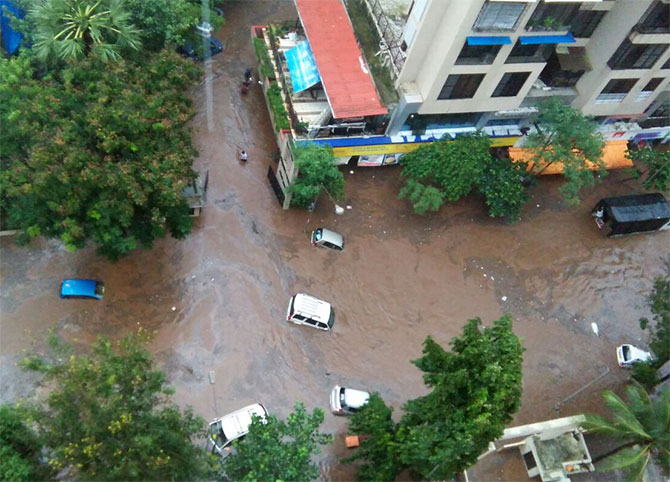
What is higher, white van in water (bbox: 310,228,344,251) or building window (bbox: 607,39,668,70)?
building window (bbox: 607,39,668,70)

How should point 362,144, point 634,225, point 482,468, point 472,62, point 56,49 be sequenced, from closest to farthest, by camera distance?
point 56,49 → point 482,468 → point 472,62 → point 362,144 → point 634,225

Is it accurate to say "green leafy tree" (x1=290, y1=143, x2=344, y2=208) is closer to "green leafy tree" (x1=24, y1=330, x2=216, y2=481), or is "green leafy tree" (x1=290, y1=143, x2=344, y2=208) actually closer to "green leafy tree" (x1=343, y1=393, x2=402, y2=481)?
"green leafy tree" (x1=343, y1=393, x2=402, y2=481)

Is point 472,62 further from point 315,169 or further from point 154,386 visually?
point 154,386

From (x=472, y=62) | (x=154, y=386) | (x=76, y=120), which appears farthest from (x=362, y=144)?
(x=154, y=386)

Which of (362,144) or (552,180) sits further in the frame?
(552,180)

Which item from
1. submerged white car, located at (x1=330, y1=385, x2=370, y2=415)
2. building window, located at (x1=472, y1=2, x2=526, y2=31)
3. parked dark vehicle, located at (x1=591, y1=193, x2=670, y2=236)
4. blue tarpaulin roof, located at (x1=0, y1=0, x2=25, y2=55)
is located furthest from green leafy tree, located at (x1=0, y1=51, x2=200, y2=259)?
parked dark vehicle, located at (x1=591, y1=193, x2=670, y2=236)

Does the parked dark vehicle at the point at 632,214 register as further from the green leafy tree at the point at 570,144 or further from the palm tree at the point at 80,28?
the palm tree at the point at 80,28

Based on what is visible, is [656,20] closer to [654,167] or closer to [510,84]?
[510,84]
